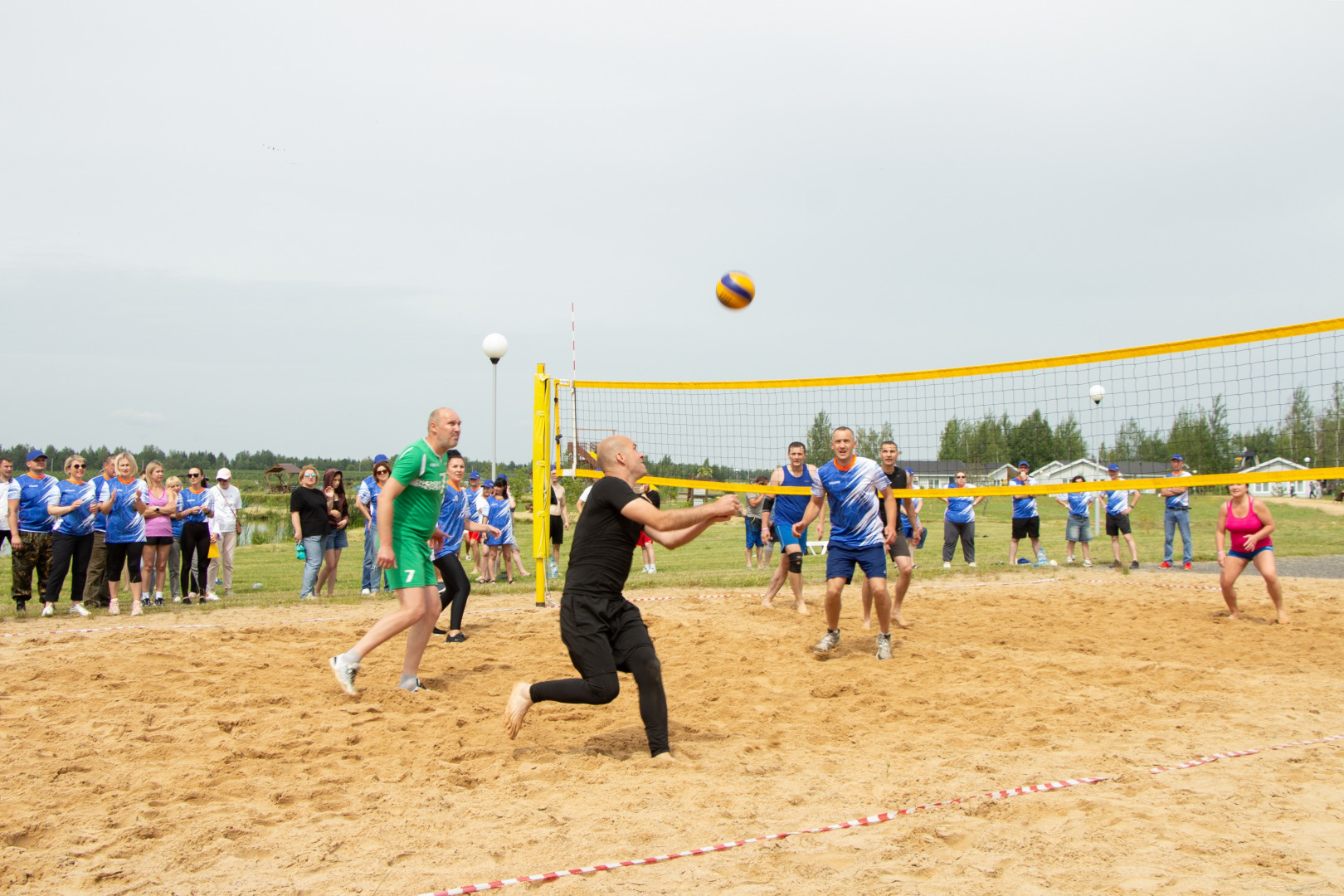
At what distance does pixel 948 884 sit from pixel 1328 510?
36553 millimetres

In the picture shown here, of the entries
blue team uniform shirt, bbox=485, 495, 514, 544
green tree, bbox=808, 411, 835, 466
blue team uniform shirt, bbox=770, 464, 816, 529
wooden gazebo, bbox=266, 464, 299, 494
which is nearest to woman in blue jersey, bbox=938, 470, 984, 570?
green tree, bbox=808, 411, 835, 466

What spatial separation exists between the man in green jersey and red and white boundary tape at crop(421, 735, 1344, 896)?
2678mm

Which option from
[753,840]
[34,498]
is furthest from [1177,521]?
[34,498]

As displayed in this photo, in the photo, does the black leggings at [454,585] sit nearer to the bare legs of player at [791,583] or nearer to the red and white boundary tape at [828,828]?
the bare legs of player at [791,583]

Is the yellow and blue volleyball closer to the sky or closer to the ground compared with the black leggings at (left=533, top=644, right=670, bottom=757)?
closer to the sky

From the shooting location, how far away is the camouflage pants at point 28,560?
934 cm

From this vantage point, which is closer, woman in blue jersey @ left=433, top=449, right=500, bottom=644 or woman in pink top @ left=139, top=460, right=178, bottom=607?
woman in blue jersey @ left=433, top=449, right=500, bottom=644

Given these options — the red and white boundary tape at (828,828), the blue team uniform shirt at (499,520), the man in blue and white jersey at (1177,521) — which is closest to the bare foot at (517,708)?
the red and white boundary tape at (828,828)

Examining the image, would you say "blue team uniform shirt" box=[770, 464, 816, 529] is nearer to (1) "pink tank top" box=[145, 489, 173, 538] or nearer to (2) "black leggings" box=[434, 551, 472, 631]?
(2) "black leggings" box=[434, 551, 472, 631]

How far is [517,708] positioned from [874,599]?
331 centimetres

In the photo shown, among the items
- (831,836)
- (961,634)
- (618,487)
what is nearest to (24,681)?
(618,487)

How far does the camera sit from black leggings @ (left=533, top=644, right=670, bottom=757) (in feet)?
14.3

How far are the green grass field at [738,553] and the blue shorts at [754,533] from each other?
1.60ft

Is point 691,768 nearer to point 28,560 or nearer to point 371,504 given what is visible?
point 371,504
